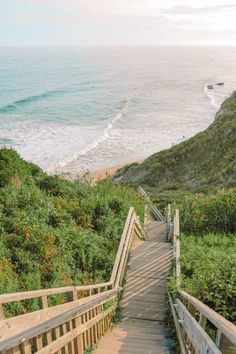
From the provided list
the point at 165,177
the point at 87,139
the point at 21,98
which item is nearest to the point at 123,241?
the point at 165,177

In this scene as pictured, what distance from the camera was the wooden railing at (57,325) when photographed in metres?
3.74

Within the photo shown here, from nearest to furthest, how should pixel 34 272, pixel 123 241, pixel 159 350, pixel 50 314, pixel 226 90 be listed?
pixel 50 314 < pixel 159 350 < pixel 34 272 < pixel 123 241 < pixel 226 90

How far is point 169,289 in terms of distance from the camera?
8734 mm

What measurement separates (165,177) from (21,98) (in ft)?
161

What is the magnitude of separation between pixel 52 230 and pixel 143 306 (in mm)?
2735

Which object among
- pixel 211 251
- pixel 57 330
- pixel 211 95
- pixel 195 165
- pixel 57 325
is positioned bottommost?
pixel 211 251

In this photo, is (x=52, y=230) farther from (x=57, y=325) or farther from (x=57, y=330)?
(x=57, y=325)

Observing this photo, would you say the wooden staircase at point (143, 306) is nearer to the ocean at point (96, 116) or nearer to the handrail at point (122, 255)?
the handrail at point (122, 255)

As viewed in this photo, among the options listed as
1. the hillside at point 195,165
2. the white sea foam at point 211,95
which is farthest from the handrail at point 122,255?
the white sea foam at point 211,95

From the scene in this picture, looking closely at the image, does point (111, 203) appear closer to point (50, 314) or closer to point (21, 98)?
point (50, 314)

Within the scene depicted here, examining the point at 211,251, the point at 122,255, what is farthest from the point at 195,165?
the point at 122,255

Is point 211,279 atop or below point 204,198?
below

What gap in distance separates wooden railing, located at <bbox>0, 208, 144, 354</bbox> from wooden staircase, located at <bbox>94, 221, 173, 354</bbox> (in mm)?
415

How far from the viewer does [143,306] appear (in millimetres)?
9242
